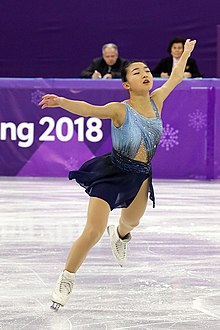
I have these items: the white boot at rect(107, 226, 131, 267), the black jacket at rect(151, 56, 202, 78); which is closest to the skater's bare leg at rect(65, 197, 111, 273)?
the white boot at rect(107, 226, 131, 267)

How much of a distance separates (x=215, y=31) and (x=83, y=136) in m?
3.99

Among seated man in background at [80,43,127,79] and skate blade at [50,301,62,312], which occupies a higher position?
seated man in background at [80,43,127,79]

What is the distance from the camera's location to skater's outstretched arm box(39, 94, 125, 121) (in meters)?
4.22

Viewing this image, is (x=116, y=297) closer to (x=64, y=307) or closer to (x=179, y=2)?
(x=64, y=307)

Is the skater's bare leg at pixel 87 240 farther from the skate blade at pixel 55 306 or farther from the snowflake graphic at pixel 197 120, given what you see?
the snowflake graphic at pixel 197 120

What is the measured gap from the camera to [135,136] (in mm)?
4547

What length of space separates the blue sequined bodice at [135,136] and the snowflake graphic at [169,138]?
5.56 metres

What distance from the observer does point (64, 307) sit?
429 centimetres

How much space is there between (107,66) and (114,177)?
6612 mm

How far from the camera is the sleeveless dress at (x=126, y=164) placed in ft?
14.8

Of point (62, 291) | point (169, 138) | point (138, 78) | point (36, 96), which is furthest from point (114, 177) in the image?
point (36, 96)

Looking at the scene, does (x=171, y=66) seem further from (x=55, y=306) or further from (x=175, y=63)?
(x=55, y=306)

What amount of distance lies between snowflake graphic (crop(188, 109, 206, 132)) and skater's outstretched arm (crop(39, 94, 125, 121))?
18.8ft

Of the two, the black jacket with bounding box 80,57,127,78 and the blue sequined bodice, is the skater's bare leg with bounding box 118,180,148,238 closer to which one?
the blue sequined bodice
